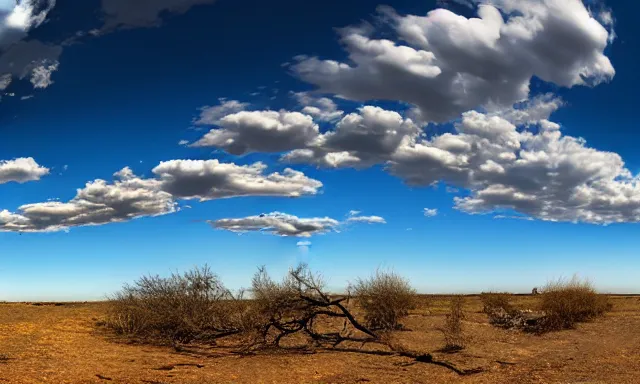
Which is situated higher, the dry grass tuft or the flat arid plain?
the dry grass tuft

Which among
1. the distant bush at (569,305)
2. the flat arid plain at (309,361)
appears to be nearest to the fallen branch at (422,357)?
the flat arid plain at (309,361)

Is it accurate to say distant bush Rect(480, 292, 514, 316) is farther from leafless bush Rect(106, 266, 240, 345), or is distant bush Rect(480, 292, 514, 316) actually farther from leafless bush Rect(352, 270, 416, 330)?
leafless bush Rect(106, 266, 240, 345)

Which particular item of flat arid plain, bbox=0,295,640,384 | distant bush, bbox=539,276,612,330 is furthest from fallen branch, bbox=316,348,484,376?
distant bush, bbox=539,276,612,330

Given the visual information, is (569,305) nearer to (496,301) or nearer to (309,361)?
(496,301)

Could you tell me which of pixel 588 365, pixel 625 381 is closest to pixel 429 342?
pixel 588 365

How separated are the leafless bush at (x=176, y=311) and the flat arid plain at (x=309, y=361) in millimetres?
826

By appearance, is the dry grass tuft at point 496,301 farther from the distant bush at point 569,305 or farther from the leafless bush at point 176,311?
the leafless bush at point 176,311

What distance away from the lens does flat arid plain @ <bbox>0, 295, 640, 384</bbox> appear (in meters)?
12.3

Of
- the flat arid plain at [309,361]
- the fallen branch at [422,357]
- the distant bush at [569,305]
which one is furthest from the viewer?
A: the distant bush at [569,305]

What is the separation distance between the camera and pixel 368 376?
43.2 ft

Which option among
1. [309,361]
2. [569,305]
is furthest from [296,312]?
[569,305]

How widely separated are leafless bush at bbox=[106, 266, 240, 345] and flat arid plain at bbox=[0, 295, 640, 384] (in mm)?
826

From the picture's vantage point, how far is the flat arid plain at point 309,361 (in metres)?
12.3

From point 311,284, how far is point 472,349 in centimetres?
611
